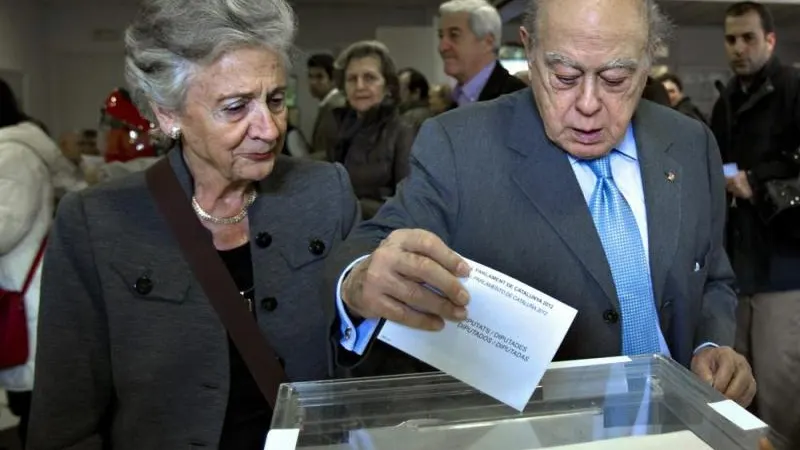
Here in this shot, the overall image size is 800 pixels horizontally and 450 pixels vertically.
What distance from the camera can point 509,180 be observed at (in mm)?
1328

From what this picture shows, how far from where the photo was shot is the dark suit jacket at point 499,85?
10.2ft

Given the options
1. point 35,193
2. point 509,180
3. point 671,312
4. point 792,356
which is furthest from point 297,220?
point 792,356

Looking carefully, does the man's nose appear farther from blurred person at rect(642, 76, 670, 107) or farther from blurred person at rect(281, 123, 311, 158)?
blurred person at rect(281, 123, 311, 158)

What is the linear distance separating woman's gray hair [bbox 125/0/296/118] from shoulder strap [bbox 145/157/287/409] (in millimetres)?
216

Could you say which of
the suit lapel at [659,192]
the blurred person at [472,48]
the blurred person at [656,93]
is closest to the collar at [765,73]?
the blurred person at [656,93]

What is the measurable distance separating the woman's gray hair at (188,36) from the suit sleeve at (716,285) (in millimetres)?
874

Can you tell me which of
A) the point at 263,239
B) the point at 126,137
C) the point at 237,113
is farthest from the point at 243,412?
the point at 126,137

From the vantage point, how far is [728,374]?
117cm

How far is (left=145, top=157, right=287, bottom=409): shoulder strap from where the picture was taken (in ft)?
4.54

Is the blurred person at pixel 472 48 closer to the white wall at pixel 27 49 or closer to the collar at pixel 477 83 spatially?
the collar at pixel 477 83

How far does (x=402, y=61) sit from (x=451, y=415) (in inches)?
282

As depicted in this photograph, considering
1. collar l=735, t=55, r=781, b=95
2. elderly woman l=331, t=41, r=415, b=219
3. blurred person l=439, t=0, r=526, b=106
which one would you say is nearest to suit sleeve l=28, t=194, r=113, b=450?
elderly woman l=331, t=41, r=415, b=219

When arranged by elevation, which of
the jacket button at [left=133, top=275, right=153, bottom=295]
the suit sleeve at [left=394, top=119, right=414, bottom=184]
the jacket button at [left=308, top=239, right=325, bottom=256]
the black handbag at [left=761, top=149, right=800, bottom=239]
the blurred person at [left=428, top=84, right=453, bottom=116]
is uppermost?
the jacket button at [left=308, top=239, right=325, bottom=256]

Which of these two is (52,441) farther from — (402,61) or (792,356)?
(402,61)
